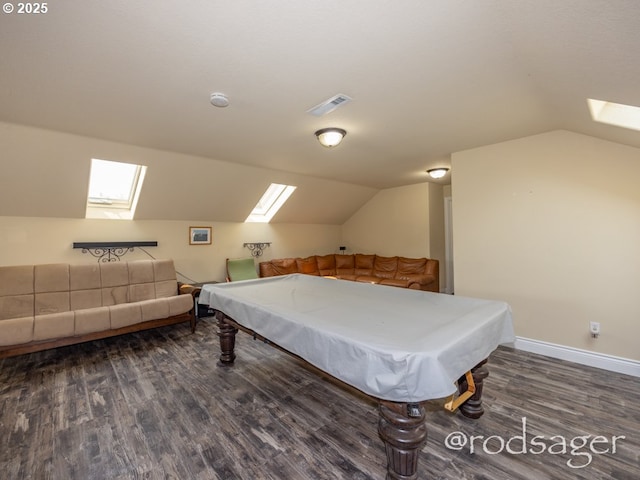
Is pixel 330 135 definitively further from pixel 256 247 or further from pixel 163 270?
pixel 256 247

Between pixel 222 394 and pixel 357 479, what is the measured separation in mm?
1360

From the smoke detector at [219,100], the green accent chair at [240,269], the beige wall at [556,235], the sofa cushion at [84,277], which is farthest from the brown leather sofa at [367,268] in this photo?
the smoke detector at [219,100]

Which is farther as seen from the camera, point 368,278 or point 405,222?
point 405,222

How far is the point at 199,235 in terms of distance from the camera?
5.08 m

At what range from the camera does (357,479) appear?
1525 millimetres

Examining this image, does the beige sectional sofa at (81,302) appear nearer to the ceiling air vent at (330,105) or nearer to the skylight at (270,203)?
the skylight at (270,203)

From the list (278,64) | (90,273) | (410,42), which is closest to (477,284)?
(410,42)

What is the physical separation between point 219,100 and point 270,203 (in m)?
3.77

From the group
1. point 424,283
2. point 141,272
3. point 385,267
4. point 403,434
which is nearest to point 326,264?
point 385,267

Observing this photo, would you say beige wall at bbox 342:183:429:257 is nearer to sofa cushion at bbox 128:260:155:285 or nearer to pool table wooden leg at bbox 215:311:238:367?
pool table wooden leg at bbox 215:311:238:367

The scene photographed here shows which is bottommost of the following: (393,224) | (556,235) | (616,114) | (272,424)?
(272,424)

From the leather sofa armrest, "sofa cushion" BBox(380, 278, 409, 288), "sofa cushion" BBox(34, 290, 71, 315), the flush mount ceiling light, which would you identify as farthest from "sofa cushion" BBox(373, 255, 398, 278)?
"sofa cushion" BBox(34, 290, 71, 315)

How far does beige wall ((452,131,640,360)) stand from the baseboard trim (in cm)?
Result: 6

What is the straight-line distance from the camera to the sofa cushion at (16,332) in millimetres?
2736
